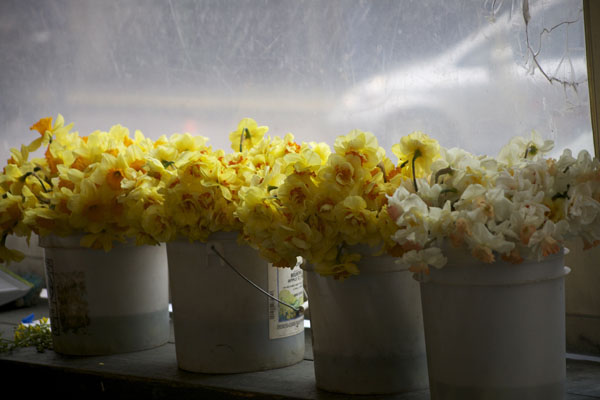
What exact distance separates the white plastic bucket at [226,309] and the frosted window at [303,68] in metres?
0.36

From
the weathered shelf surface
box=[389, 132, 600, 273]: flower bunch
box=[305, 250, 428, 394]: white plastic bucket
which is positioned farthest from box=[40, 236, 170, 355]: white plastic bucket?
box=[389, 132, 600, 273]: flower bunch

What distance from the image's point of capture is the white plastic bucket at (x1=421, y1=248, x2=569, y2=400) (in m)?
0.76

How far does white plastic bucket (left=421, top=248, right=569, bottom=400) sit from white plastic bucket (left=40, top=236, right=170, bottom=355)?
24.5 inches

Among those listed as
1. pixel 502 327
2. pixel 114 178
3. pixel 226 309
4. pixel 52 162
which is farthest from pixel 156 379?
pixel 502 327

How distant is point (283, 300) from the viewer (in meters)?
1.11

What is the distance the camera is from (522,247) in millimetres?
731

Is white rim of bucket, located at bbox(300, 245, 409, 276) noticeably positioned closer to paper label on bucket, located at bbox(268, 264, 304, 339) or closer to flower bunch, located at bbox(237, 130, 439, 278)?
flower bunch, located at bbox(237, 130, 439, 278)

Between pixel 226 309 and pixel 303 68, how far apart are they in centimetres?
52

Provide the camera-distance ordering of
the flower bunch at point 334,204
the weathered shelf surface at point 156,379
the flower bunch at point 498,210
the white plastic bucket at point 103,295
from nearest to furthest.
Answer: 1. the flower bunch at point 498,210
2. the flower bunch at point 334,204
3. the weathered shelf surface at point 156,379
4. the white plastic bucket at point 103,295

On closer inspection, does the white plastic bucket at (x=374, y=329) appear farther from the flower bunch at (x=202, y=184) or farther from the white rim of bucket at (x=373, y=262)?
the flower bunch at (x=202, y=184)

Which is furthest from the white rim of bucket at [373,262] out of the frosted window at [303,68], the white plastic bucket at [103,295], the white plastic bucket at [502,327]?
the white plastic bucket at [103,295]

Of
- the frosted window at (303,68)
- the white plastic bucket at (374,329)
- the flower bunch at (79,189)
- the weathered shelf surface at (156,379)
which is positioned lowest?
the weathered shelf surface at (156,379)

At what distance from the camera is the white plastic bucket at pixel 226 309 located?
108 centimetres

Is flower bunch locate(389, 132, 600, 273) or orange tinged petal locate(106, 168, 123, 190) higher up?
orange tinged petal locate(106, 168, 123, 190)
